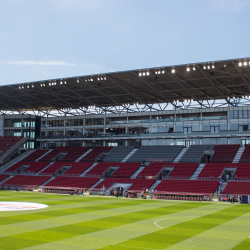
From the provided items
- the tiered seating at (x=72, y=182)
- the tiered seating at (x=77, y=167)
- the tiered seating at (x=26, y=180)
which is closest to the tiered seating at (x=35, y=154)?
the tiered seating at (x=77, y=167)

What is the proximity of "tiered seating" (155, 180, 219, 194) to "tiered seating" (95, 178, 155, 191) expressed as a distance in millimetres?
2076

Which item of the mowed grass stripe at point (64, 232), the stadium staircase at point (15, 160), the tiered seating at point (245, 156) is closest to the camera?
the mowed grass stripe at point (64, 232)

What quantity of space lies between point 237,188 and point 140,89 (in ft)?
95.0

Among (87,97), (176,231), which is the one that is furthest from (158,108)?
(176,231)

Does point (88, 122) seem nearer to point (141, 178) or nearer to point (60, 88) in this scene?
point (60, 88)

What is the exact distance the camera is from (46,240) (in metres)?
16.9

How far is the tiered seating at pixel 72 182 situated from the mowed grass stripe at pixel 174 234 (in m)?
31.8

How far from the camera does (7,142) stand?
3214 inches

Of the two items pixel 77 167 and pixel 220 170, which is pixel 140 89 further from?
pixel 220 170

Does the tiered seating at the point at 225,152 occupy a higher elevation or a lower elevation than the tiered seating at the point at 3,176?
higher

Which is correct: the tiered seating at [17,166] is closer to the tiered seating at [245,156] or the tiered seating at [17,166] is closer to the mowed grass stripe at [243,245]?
the tiered seating at [245,156]

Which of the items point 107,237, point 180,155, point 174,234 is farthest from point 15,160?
point 174,234

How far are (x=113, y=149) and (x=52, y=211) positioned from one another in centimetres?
4449

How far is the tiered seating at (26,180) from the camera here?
5895 cm
